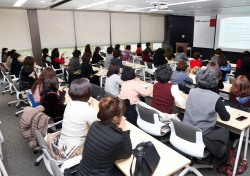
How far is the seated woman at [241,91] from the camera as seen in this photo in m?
2.75

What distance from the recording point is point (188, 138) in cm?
217

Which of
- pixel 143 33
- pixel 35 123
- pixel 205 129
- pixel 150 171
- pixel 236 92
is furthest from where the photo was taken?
pixel 143 33

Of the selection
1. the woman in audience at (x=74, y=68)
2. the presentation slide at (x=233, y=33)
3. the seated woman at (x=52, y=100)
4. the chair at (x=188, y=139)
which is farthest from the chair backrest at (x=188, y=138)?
the presentation slide at (x=233, y=33)

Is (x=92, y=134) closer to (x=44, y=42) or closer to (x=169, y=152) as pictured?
(x=169, y=152)

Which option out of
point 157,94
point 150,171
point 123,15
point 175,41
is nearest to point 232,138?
point 157,94

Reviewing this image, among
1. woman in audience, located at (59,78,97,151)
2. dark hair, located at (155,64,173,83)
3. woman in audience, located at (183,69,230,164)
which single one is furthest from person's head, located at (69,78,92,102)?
woman in audience, located at (183,69,230,164)

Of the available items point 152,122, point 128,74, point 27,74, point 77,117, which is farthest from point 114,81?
point 27,74

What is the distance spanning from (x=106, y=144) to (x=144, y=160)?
0.31 m

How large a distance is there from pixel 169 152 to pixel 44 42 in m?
7.90

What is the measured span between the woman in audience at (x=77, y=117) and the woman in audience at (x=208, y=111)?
1.19 m

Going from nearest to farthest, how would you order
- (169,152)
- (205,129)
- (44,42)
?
(169,152)
(205,129)
(44,42)

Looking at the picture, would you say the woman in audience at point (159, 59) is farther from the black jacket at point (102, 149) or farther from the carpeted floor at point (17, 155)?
the black jacket at point (102, 149)

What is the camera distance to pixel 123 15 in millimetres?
10016

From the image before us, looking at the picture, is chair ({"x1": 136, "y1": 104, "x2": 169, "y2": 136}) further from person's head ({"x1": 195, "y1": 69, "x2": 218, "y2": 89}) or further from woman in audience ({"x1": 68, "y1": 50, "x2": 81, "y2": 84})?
woman in audience ({"x1": 68, "y1": 50, "x2": 81, "y2": 84})
